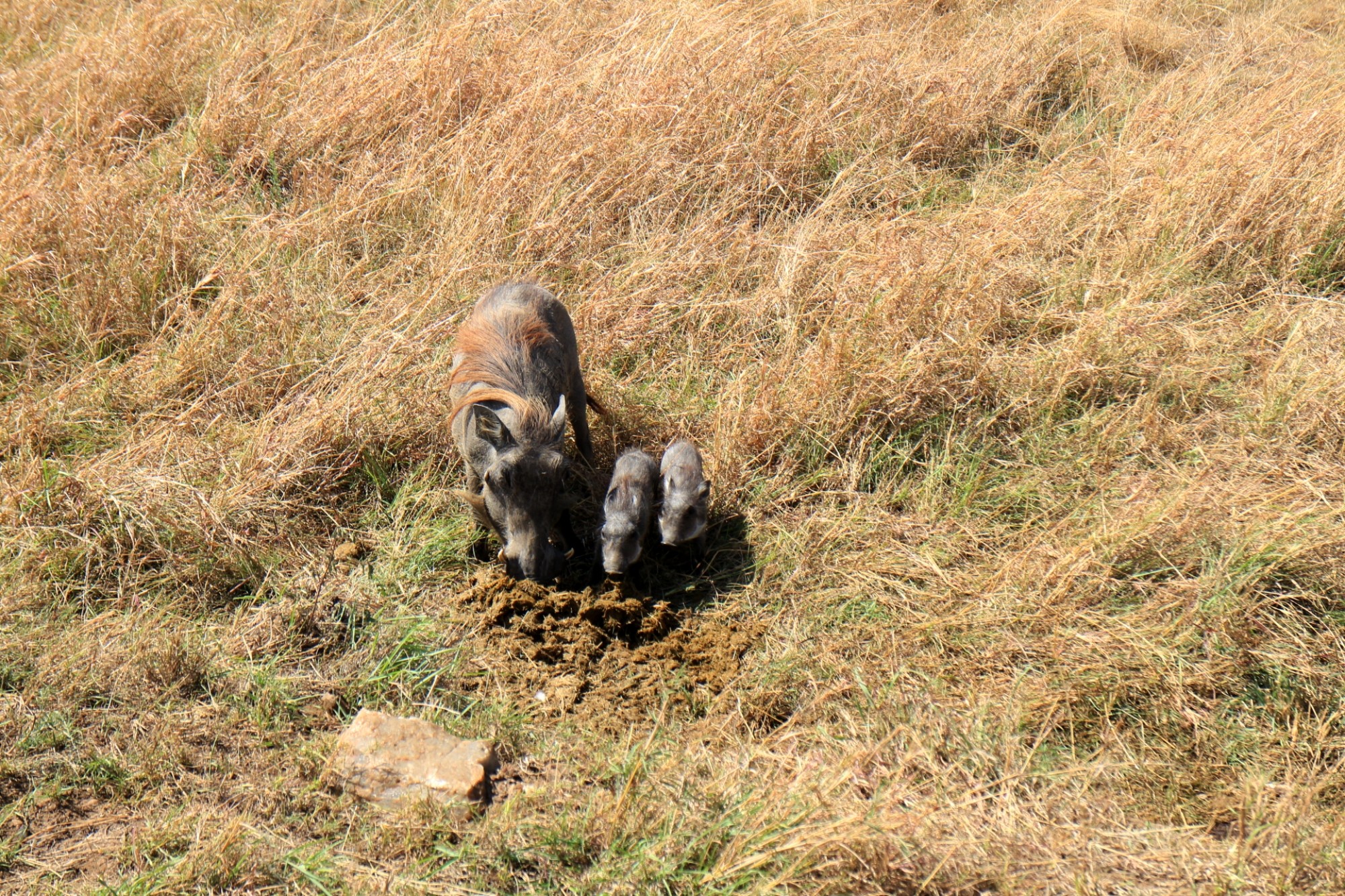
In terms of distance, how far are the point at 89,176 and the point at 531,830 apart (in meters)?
5.41

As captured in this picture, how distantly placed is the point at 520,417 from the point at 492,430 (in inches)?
5.6

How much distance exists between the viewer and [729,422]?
531 centimetres

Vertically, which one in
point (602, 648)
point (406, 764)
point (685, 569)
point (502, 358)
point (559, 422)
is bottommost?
point (685, 569)

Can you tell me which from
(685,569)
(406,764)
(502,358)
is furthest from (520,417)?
(406,764)

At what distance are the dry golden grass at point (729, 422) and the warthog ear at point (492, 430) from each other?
578 millimetres

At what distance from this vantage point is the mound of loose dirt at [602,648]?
4.15 m

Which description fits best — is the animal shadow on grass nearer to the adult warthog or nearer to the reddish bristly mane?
the adult warthog

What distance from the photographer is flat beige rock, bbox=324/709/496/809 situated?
3.66 metres

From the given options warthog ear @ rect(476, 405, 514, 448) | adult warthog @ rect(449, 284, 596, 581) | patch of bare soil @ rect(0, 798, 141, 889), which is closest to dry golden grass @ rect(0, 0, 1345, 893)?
patch of bare soil @ rect(0, 798, 141, 889)

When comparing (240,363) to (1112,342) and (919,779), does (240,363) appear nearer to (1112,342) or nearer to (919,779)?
(919,779)

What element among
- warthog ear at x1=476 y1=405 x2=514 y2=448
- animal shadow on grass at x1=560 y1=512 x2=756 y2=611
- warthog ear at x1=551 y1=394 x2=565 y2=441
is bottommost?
animal shadow on grass at x1=560 y1=512 x2=756 y2=611

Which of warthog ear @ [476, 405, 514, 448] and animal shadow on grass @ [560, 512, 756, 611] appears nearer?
warthog ear @ [476, 405, 514, 448]

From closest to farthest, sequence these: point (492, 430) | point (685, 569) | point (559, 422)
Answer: point (492, 430) → point (559, 422) → point (685, 569)

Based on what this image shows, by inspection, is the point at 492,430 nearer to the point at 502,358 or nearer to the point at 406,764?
the point at 502,358
